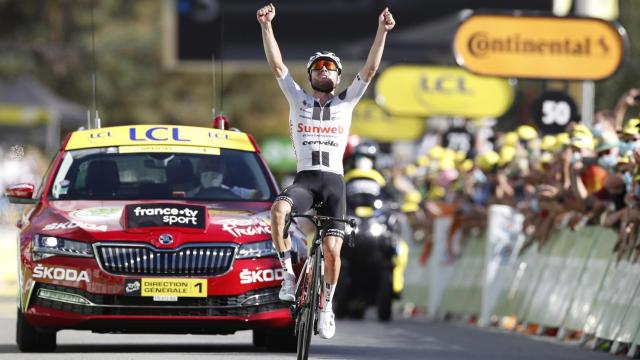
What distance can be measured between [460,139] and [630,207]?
16860 mm

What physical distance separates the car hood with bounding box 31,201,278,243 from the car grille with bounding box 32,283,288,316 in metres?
0.40

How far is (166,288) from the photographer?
45.4ft

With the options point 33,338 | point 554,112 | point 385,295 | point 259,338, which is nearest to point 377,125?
point 554,112

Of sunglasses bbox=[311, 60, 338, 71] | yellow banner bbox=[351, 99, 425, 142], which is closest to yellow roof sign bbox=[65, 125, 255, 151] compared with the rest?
sunglasses bbox=[311, 60, 338, 71]

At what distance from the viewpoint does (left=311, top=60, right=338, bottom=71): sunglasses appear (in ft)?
42.9

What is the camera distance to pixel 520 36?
25.4 metres

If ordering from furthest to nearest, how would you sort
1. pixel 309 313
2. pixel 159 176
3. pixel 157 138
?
pixel 157 138 < pixel 159 176 < pixel 309 313

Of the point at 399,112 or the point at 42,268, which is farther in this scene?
the point at 399,112

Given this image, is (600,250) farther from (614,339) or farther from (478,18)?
(478,18)

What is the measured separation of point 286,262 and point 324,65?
131 cm

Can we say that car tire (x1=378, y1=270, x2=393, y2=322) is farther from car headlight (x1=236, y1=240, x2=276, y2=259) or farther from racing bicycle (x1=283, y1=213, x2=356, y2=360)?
racing bicycle (x1=283, y1=213, x2=356, y2=360)

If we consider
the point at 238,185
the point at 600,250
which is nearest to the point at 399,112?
the point at 600,250

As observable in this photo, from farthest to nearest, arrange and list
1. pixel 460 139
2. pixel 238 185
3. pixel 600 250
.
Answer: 1. pixel 460 139
2. pixel 600 250
3. pixel 238 185

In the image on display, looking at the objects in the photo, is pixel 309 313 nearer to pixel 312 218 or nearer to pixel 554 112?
pixel 312 218
